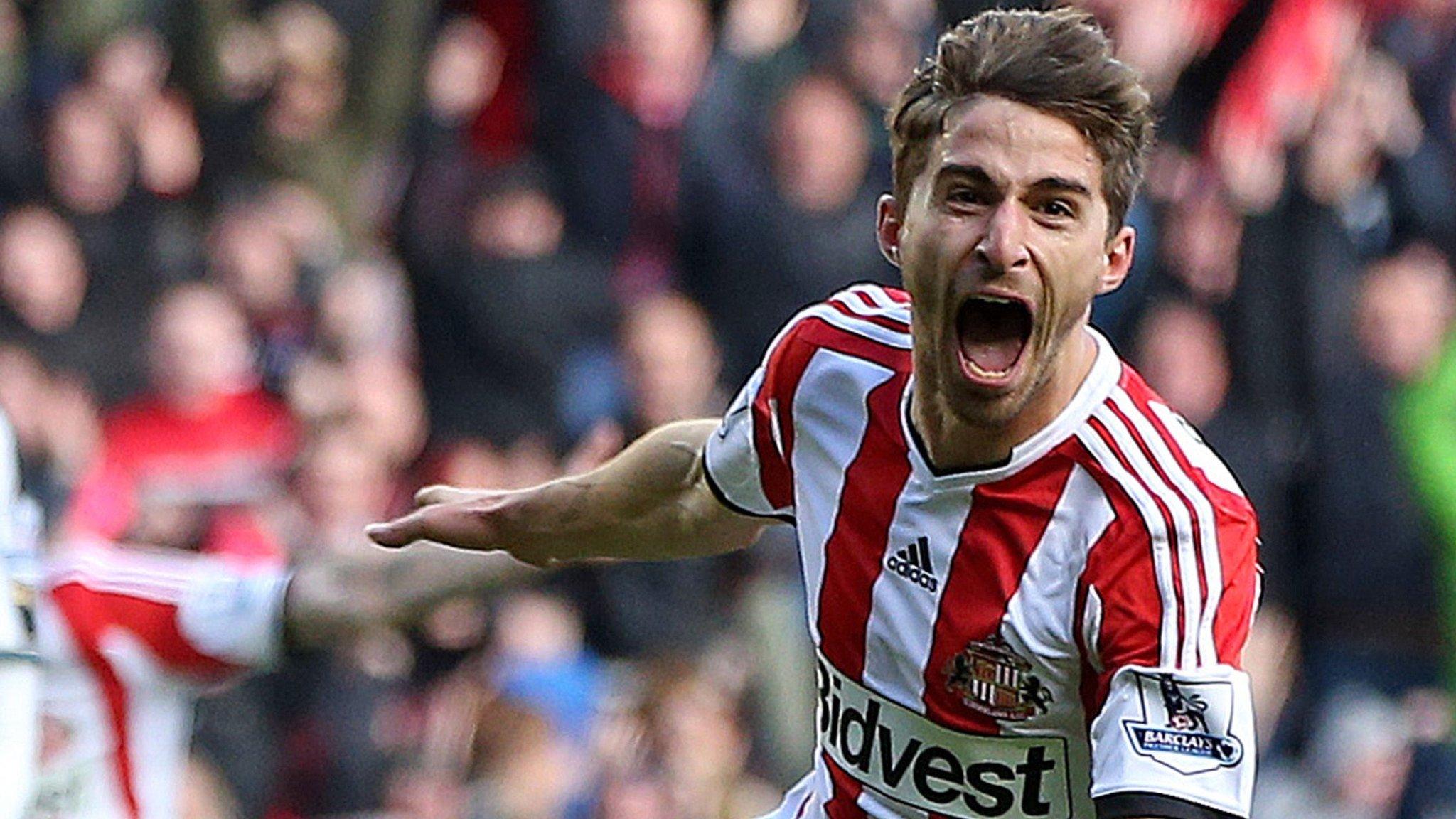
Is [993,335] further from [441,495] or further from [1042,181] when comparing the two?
[441,495]

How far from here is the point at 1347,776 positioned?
23.2 feet

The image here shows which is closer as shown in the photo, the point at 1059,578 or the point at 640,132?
the point at 1059,578

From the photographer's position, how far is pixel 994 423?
3621 mm

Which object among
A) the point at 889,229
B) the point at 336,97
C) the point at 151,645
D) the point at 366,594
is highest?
the point at 889,229

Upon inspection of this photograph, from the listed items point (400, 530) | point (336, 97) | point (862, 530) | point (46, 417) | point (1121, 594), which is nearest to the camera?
point (1121, 594)

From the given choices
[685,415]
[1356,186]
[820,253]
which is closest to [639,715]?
[685,415]

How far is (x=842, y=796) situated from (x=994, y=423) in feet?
2.02

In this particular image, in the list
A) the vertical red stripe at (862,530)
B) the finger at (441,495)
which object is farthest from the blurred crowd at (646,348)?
the vertical red stripe at (862,530)

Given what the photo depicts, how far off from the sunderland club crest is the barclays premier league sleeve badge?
257 mm

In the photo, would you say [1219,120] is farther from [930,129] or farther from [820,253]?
[930,129]

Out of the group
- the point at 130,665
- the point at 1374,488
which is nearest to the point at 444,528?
the point at 130,665

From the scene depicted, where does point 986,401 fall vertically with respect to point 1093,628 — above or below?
above

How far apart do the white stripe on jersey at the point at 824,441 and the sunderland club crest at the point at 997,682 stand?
312 millimetres

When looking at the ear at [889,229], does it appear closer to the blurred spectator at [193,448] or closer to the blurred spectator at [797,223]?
the blurred spectator at [797,223]
